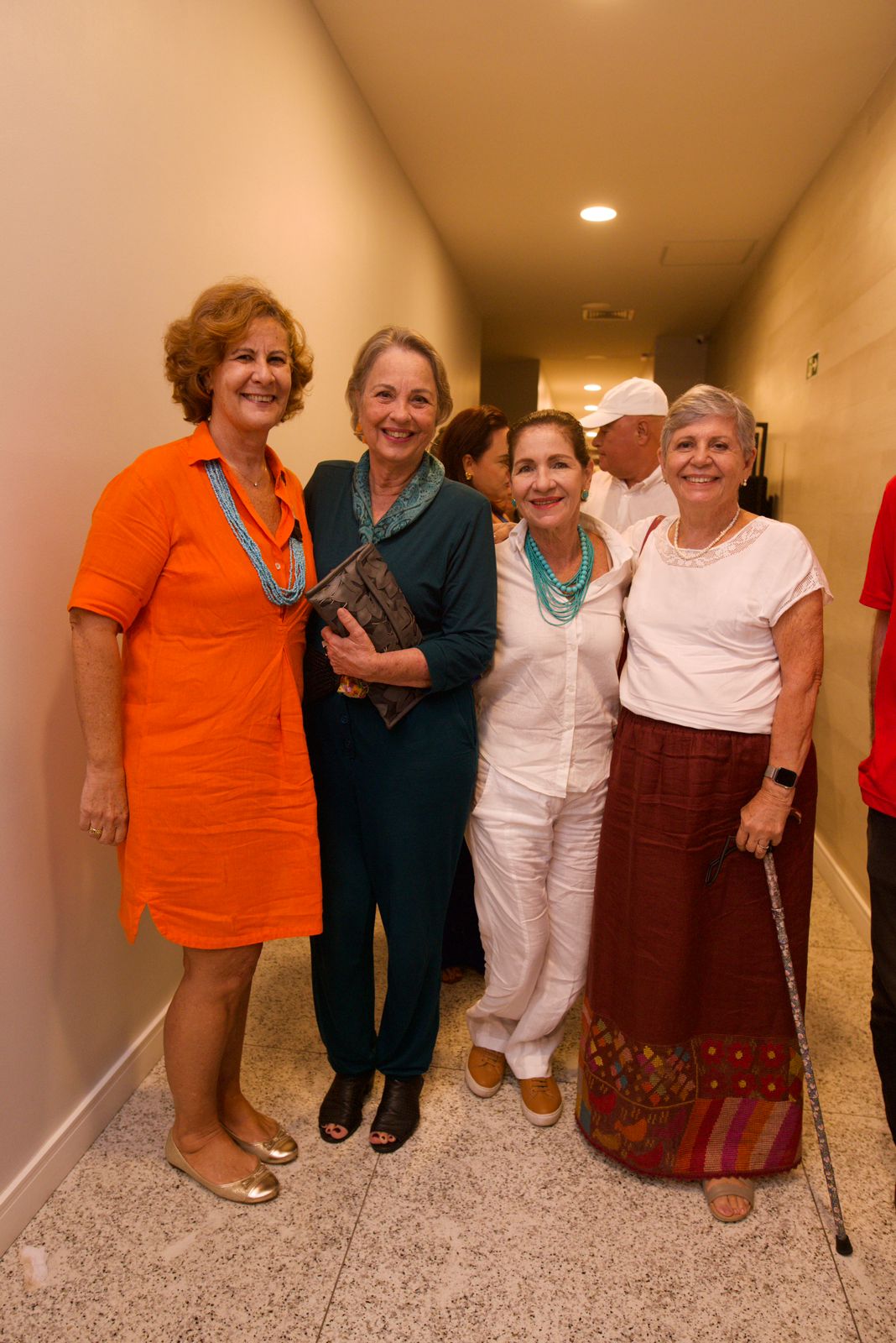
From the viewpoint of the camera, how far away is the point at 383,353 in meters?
1.69

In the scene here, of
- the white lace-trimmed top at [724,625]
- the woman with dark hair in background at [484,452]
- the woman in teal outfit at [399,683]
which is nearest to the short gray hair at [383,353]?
the woman in teal outfit at [399,683]

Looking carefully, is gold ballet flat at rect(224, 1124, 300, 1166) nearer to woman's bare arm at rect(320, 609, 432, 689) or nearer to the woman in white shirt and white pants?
the woman in white shirt and white pants

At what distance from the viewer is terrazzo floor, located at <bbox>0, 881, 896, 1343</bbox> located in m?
1.43

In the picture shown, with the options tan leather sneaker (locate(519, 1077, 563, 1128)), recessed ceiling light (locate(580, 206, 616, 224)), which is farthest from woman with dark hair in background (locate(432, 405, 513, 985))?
recessed ceiling light (locate(580, 206, 616, 224))

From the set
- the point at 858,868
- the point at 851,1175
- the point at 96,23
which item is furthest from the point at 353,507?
the point at 858,868

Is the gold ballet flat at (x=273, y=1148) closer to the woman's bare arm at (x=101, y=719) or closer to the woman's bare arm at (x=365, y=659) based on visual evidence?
the woman's bare arm at (x=101, y=719)

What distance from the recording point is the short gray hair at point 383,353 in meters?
1.69

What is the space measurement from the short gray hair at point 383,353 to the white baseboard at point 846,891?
215 cm

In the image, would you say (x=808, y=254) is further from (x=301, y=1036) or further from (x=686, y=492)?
(x=301, y=1036)

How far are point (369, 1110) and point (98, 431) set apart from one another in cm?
158

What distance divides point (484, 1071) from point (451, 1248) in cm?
46

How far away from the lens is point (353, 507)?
1.71 metres

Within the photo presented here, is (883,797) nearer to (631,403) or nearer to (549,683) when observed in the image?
(549,683)

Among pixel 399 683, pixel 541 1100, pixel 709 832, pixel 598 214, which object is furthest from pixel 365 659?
pixel 598 214
